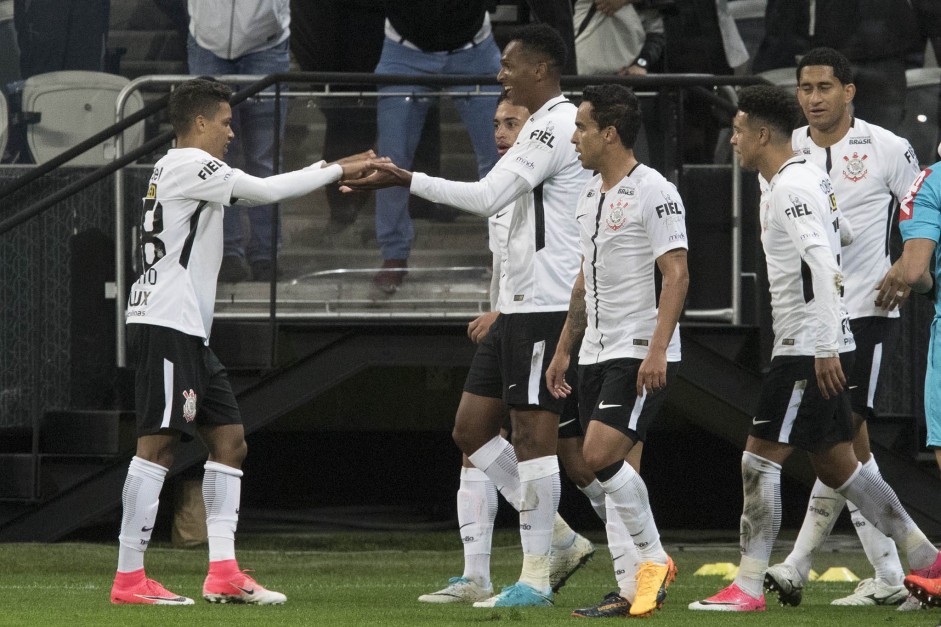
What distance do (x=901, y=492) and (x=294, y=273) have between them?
375cm

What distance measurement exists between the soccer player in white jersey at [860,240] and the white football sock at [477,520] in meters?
1.39

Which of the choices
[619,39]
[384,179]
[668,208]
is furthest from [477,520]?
[619,39]

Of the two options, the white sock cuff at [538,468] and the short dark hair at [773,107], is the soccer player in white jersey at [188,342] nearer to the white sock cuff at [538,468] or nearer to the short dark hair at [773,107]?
the white sock cuff at [538,468]

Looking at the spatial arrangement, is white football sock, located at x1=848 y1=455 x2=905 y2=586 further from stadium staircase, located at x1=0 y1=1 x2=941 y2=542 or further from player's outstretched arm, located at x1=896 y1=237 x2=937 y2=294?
stadium staircase, located at x1=0 y1=1 x2=941 y2=542

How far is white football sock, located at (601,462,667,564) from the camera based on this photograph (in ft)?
21.8

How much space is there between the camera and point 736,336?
9.66 meters

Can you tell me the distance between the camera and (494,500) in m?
7.68

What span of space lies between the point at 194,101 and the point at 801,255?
2.77 metres

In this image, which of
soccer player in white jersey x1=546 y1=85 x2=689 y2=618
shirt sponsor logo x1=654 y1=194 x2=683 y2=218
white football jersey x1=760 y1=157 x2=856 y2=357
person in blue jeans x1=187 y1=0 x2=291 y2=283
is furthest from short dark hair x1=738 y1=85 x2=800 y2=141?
person in blue jeans x1=187 y1=0 x2=291 y2=283

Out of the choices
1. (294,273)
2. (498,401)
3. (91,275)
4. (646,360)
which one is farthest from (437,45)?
(646,360)

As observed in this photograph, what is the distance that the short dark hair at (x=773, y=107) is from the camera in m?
7.06

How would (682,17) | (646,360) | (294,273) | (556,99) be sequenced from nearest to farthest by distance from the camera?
(646,360) → (556,99) → (294,273) → (682,17)

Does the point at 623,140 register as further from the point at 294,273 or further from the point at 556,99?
the point at 294,273

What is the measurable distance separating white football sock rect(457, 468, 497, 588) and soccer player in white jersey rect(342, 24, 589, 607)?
0.44 ft
